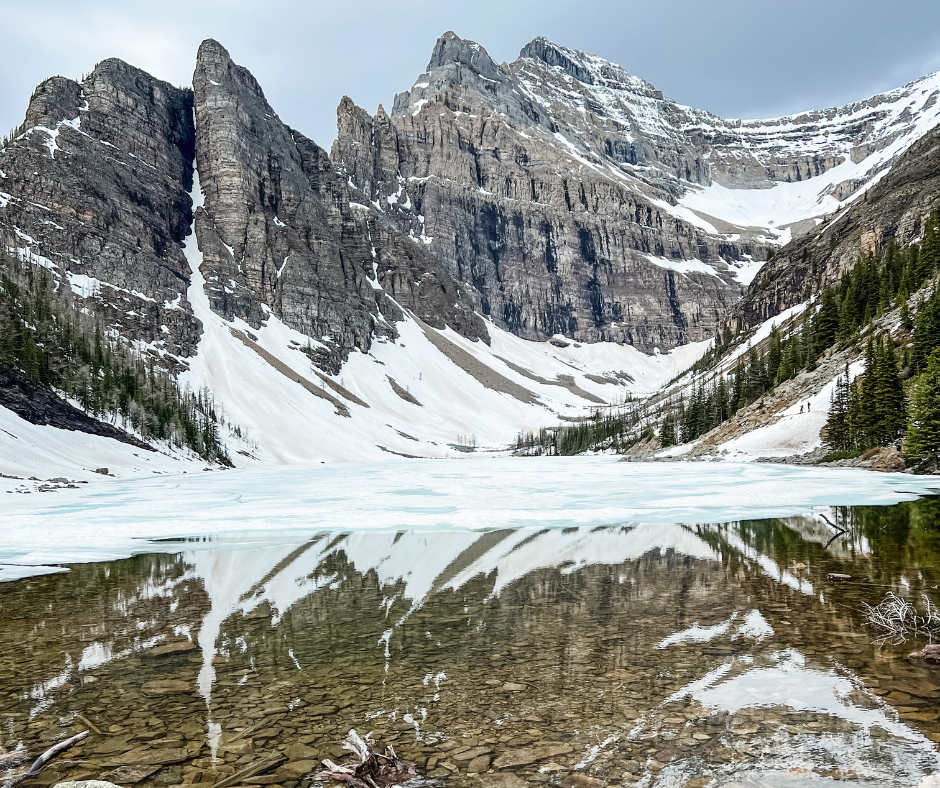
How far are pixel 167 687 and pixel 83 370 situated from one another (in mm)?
88162

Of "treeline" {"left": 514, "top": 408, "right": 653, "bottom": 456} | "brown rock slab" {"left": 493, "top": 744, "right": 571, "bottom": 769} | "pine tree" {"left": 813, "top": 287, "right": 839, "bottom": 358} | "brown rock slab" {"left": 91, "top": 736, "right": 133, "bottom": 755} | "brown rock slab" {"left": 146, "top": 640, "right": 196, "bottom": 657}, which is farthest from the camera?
"treeline" {"left": 514, "top": 408, "right": 653, "bottom": 456}

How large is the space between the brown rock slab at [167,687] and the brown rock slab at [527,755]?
4202 millimetres

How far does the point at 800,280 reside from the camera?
125m

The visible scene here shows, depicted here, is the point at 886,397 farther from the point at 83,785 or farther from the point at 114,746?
A: the point at 83,785

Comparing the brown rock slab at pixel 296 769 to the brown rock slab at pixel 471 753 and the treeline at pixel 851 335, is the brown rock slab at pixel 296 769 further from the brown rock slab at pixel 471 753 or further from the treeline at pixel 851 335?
the treeline at pixel 851 335

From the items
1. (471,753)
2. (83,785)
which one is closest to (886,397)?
(471,753)

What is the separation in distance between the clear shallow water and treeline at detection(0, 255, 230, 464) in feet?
228

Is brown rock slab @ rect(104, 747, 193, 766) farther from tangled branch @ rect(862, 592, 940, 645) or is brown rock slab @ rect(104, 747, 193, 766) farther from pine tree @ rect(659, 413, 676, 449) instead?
pine tree @ rect(659, 413, 676, 449)

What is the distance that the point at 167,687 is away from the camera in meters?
7.50

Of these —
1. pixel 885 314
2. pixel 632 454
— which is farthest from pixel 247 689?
pixel 632 454

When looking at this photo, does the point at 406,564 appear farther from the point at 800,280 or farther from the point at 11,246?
the point at 11,246

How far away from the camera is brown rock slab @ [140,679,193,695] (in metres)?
7.29

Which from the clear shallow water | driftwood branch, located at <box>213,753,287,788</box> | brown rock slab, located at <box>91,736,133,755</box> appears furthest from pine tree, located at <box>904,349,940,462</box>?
brown rock slab, located at <box>91,736,133,755</box>

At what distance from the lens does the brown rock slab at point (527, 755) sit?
17.8 ft
